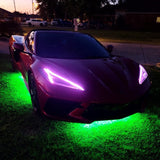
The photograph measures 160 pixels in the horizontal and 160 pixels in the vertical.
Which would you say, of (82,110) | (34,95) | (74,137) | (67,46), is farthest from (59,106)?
(67,46)

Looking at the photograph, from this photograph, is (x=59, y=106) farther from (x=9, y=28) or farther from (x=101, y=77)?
(x=9, y=28)

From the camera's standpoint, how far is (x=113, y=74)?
2.56 metres

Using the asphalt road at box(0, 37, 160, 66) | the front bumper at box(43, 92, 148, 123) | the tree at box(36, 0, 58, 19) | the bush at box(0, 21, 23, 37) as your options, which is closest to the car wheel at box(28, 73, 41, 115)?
the front bumper at box(43, 92, 148, 123)

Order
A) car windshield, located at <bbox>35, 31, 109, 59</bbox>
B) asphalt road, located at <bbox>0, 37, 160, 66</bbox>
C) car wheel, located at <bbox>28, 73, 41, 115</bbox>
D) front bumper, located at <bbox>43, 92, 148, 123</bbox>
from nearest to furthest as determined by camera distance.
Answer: front bumper, located at <bbox>43, 92, 148, 123</bbox> → car wheel, located at <bbox>28, 73, 41, 115</bbox> → car windshield, located at <bbox>35, 31, 109, 59</bbox> → asphalt road, located at <bbox>0, 37, 160, 66</bbox>

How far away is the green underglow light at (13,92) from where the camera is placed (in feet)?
10.4

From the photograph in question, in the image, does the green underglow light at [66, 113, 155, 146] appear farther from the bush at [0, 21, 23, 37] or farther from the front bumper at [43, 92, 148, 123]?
the bush at [0, 21, 23, 37]

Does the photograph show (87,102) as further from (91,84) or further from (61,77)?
(61,77)

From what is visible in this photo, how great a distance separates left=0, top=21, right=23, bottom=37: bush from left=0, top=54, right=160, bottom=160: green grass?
10.9m

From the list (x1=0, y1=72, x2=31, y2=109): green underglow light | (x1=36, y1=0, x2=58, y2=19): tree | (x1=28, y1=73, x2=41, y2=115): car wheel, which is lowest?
(x1=0, y1=72, x2=31, y2=109): green underglow light

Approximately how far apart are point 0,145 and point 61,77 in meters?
1.17

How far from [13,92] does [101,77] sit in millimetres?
2196

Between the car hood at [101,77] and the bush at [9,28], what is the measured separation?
1133cm

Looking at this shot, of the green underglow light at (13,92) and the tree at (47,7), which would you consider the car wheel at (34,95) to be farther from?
the tree at (47,7)

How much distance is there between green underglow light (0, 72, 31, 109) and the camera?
10.4 feet
